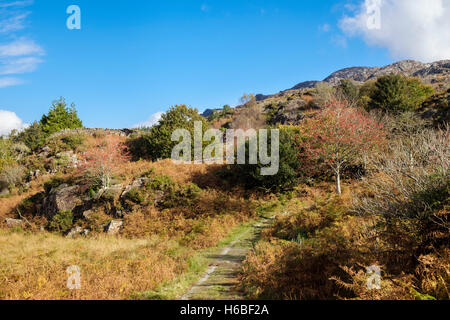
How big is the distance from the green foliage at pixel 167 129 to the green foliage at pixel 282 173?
11.1 metres

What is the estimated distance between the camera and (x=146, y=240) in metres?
13.1

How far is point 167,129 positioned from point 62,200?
A: 1237cm

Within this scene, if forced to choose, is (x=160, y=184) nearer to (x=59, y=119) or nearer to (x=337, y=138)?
(x=337, y=138)

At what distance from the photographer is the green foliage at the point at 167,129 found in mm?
27359

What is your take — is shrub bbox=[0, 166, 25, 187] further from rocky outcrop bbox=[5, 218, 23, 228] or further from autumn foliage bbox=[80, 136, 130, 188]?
autumn foliage bbox=[80, 136, 130, 188]

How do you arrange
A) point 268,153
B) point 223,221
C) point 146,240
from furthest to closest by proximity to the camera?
1. point 268,153
2. point 223,221
3. point 146,240

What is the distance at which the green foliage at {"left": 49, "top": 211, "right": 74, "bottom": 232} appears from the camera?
56.0 feet

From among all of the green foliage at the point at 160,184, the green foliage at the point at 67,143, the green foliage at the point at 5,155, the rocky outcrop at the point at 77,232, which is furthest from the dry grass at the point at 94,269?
the green foliage at the point at 5,155

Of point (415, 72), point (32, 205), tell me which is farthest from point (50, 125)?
point (415, 72)

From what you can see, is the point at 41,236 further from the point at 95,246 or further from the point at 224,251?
the point at 224,251

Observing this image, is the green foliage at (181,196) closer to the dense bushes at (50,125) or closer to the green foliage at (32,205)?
the green foliage at (32,205)

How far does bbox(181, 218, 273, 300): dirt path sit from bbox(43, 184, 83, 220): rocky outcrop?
42.1 feet
